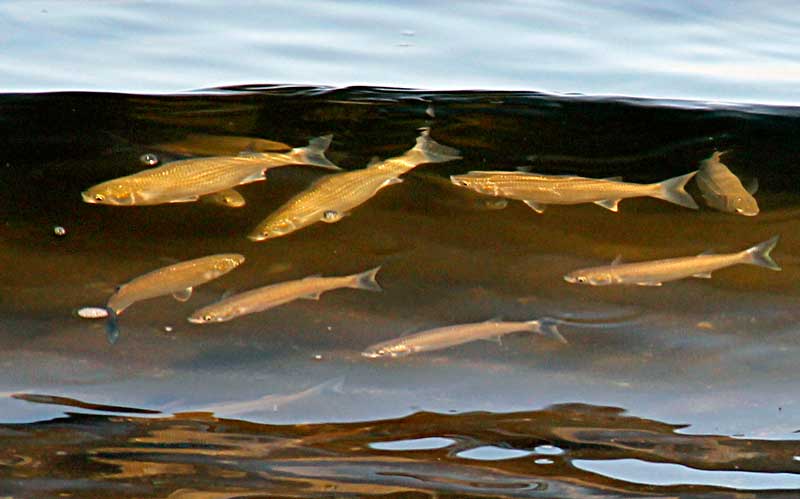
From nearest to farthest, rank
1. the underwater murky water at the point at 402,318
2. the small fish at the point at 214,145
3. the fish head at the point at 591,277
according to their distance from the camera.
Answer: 1. the underwater murky water at the point at 402,318
2. the fish head at the point at 591,277
3. the small fish at the point at 214,145

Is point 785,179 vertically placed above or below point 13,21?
below

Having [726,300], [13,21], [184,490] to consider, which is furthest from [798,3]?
[184,490]

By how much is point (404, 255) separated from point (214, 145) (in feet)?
4.95

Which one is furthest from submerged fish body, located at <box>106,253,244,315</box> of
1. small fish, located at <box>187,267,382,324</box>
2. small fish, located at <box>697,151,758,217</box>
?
small fish, located at <box>697,151,758,217</box>

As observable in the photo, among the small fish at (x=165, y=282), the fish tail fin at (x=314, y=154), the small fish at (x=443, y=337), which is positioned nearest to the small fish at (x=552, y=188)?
the small fish at (x=443, y=337)

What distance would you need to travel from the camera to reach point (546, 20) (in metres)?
7.74

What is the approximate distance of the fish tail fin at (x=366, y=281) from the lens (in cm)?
459

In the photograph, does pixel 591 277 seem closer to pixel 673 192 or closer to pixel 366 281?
pixel 673 192

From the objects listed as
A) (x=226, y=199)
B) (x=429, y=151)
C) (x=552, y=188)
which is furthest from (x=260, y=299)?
(x=429, y=151)

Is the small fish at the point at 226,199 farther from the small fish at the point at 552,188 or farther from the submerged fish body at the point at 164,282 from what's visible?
the small fish at the point at 552,188

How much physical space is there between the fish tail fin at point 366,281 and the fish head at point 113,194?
1051mm

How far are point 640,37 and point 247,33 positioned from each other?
2.87m

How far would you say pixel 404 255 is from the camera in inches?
203

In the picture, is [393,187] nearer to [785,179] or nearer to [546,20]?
[785,179]
